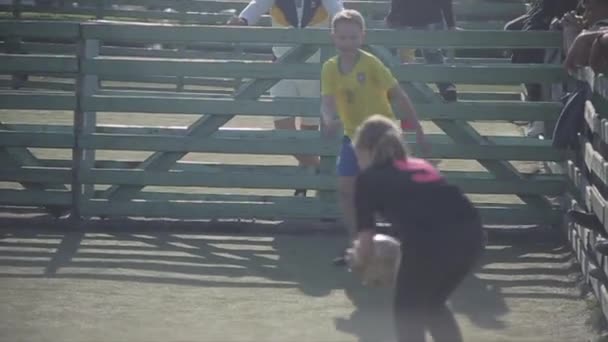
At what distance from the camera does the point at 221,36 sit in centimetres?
956

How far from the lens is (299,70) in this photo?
31.0ft

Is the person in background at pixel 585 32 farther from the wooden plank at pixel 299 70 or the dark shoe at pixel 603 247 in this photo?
the dark shoe at pixel 603 247

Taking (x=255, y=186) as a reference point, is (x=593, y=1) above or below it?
above

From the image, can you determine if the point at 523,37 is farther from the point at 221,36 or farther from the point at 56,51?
the point at 56,51

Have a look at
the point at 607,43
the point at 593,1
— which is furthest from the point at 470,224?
the point at 593,1

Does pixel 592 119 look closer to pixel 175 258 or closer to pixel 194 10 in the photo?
pixel 175 258

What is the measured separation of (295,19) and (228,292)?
3287 mm

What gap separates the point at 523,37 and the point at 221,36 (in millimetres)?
2224

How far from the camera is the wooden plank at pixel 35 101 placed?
983 centimetres

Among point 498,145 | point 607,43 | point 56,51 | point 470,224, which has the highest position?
point 607,43

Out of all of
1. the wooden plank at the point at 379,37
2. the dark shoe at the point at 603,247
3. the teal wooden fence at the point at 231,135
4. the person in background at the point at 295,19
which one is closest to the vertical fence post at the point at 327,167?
the teal wooden fence at the point at 231,135

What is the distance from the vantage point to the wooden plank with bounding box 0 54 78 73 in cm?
977

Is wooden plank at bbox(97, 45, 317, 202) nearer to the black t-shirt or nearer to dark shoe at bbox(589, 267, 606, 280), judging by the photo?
dark shoe at bbox(589, 267, 606, 280)

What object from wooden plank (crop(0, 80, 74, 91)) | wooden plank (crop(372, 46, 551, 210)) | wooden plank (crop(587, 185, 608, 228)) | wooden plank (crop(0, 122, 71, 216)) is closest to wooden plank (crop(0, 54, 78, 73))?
wooden plank (crop(0, 122, 71, 216))
